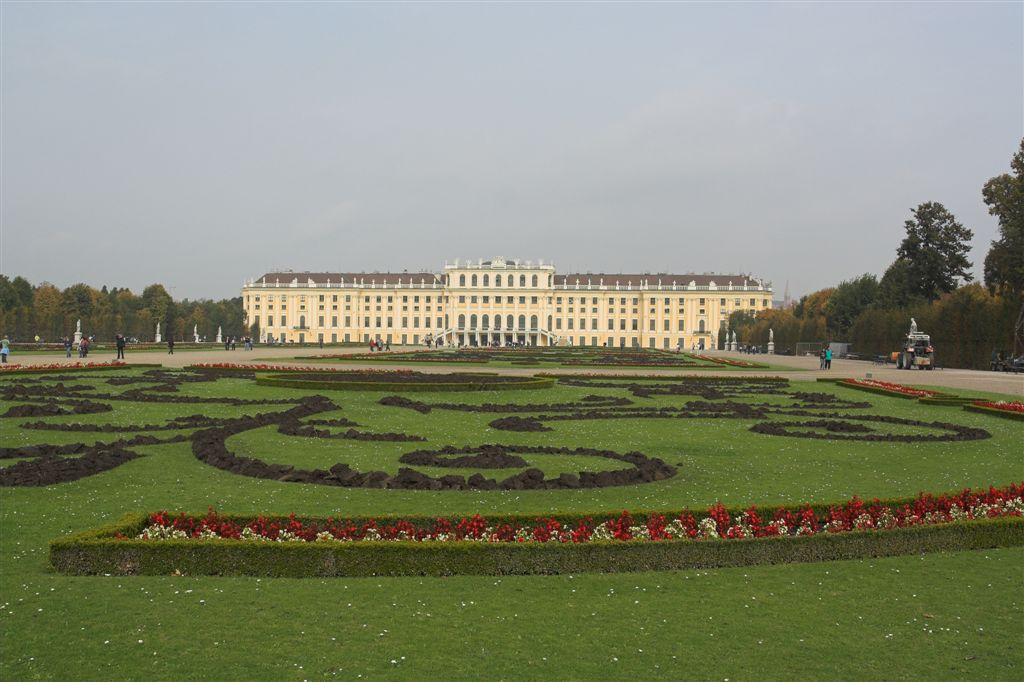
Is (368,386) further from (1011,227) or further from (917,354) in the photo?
(1011,227)

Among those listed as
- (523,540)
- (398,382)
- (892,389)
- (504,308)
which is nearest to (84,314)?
(504,308)

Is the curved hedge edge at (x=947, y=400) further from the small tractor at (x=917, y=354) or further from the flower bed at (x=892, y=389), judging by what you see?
the small tractor at (x=917, y=354)

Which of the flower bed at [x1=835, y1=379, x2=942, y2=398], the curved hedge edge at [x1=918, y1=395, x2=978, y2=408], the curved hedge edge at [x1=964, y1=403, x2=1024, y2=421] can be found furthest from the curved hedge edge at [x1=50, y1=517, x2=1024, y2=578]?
the flower bed at [x1=835, y1=379, x2=942, y2=398]

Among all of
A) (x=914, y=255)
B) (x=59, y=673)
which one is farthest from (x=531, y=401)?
(x=914, y=255)

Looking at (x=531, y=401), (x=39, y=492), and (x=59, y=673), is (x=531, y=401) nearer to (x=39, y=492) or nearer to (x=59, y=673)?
(x=39, y=492)

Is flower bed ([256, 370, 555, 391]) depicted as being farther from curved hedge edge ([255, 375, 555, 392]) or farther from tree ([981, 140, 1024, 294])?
tree ([981, 140, 1024, 294])

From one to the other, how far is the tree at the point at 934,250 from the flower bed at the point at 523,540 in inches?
1981

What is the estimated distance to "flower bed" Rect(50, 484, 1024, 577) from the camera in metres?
4.95

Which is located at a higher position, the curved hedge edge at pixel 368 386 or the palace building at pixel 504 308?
the palace building at pixel 504 308

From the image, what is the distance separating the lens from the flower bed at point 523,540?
4953mm

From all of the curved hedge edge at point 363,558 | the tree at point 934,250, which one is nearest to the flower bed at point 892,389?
the curved hedge edge at point 363,558

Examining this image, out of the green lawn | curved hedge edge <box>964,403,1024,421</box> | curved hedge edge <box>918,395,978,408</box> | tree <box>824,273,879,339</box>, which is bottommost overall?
the green lawn

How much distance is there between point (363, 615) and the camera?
434 centimetres

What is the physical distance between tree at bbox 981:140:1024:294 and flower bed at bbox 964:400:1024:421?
1950 centimetres
